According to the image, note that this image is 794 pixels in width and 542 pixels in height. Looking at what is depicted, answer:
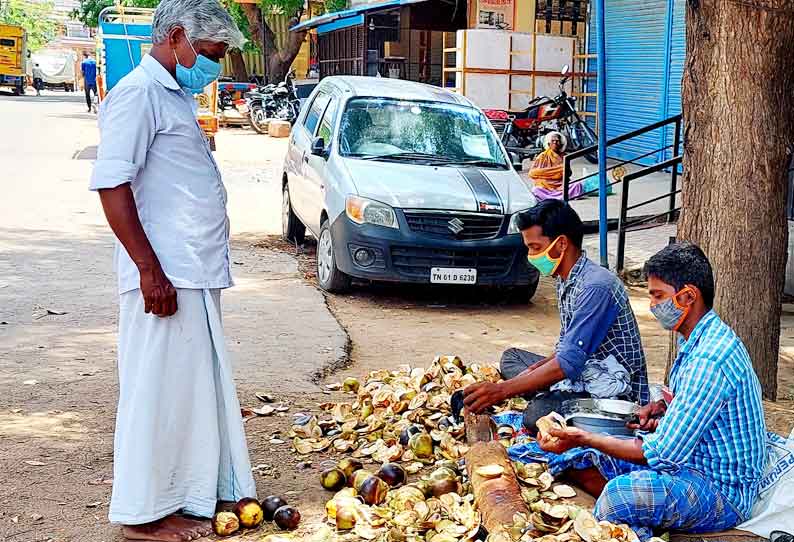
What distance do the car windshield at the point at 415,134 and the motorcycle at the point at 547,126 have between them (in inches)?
292

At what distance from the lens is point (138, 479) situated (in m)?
3.64

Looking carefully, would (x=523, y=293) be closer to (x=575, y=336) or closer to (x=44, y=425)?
(x=575, y=336)

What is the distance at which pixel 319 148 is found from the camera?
886 centimetres

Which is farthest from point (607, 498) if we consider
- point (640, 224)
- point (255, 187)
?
point (255, 187)

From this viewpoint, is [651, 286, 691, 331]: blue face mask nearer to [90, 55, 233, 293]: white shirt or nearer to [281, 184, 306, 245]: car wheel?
[90, 55, 233, 293]: white shirt

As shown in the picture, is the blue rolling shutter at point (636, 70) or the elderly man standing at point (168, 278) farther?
the blue rolling shutter at point (636, 70)

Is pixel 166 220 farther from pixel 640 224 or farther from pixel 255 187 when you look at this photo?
pixel 255 187

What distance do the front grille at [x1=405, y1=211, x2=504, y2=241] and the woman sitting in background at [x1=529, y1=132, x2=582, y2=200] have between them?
428cm

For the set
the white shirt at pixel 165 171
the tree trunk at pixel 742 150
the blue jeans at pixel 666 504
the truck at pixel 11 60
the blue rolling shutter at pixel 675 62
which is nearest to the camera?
the blue jeans at pixel 666 504

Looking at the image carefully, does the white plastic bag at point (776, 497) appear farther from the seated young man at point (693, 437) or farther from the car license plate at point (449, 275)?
the car license plate at point (449, 275)

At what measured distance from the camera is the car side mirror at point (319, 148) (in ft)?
29.0

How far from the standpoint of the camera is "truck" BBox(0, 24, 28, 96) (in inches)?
1940

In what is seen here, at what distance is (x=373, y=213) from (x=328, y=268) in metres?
0.87

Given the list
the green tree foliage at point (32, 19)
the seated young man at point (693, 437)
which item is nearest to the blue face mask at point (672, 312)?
the seated young man at point (693, 437)
